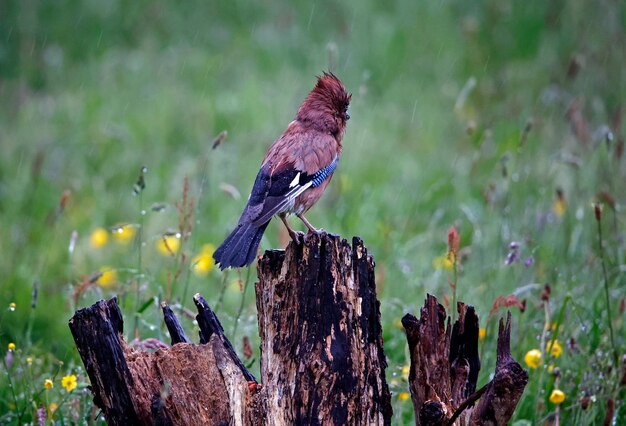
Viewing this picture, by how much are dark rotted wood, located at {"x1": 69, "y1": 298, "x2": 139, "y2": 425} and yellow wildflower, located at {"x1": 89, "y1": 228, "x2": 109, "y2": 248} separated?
3.39m

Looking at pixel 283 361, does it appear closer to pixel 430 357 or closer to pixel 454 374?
pixel 430 357

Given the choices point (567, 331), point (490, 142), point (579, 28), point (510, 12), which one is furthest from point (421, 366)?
point (510, 12)

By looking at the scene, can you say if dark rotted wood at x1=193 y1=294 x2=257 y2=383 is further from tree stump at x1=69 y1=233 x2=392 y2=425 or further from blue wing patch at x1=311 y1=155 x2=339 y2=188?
blue wing patch at x1=311 y1=155 x2=339 y2=188

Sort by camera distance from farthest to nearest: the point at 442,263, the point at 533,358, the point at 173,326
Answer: the point at 442,263 → the point at 533,358 → the point at 173,326

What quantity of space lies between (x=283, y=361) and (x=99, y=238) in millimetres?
3566

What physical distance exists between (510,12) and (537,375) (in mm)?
5954

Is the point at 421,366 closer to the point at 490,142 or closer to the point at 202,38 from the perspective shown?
the point at 490,142

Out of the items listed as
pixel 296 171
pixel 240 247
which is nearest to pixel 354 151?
pixel 296 171

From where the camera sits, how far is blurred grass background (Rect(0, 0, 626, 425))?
4930 mm

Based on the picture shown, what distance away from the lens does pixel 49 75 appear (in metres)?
9.52

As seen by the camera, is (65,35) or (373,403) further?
(65,35)

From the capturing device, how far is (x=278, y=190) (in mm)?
4176

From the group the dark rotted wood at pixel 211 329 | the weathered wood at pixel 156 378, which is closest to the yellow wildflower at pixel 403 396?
the dark rotted wood at pixel 211 329

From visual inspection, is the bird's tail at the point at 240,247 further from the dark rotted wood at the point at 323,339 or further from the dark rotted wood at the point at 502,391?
the dark rotted wood at the point at 502,391
